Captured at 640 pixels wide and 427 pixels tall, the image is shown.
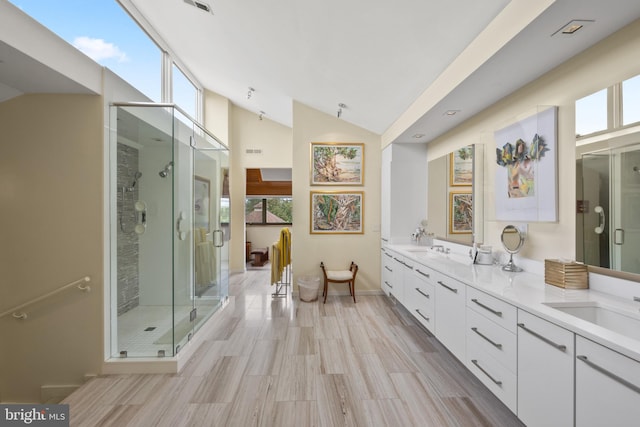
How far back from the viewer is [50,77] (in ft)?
6.63

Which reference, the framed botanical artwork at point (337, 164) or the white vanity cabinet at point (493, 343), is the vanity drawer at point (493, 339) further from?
the framed botanical artwork at point (337, 164)

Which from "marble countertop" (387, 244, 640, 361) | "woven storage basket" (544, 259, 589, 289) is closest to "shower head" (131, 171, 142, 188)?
"marble countertop" (387, 244, 640, 361)

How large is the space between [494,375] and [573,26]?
207 centimetres

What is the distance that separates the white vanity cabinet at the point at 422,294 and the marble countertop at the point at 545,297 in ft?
0.77

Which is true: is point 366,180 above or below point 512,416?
above

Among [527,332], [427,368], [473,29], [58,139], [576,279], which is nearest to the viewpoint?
[527,332]

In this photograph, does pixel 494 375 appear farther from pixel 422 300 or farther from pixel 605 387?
pixel 422 300

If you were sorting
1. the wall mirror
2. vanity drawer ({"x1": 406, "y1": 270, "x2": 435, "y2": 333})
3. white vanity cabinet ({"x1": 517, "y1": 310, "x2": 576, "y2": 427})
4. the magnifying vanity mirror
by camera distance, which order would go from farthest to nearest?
the wall mirror < vanity drawer ({"x1": 406, "y1": 270, "x2": 435, "y2": 333}) < the magnifying vanity mirror < white vanity cabinet ({"x1": 517, "y1": 310, "x2": 576, "y2": 427})

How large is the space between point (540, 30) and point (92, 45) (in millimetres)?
3641

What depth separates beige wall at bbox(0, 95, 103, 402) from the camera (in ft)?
7.35

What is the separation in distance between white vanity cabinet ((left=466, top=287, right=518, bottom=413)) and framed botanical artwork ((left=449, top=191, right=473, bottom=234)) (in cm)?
125

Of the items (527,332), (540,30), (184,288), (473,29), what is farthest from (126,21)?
(527,332)

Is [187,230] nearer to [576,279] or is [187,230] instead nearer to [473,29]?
[473,29]

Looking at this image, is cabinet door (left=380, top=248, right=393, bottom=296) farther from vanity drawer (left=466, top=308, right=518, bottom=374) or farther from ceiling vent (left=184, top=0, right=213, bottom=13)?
ceiling vent (left=184, top=0, right=213, bottom=13)
